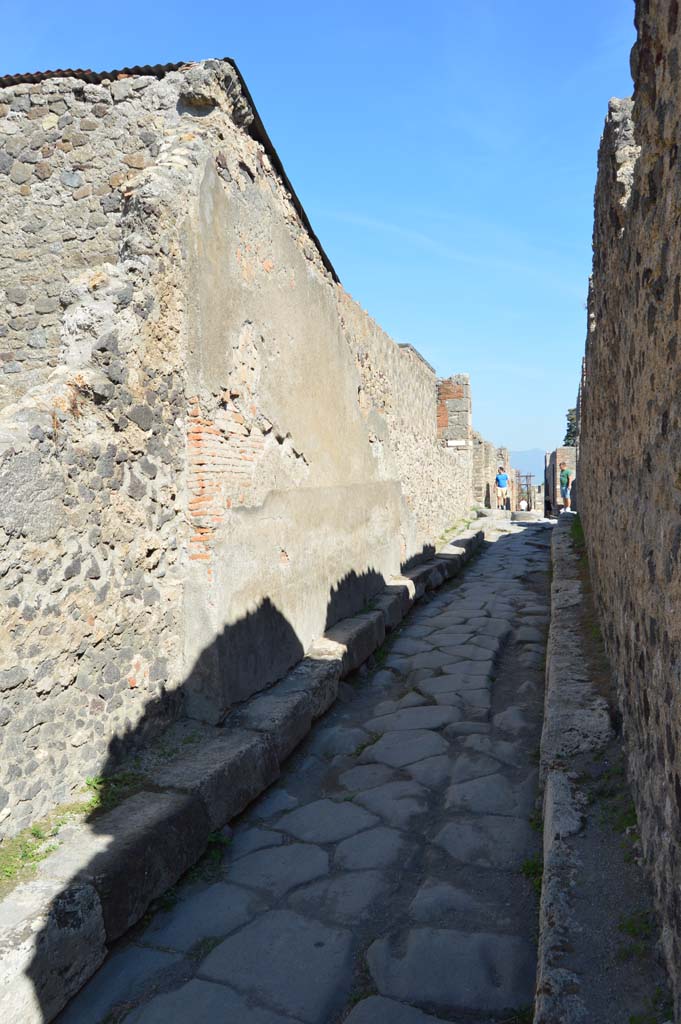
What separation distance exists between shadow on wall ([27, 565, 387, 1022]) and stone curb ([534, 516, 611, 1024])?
3.76 feet

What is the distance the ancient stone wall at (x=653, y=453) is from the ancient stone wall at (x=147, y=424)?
1.70 meters

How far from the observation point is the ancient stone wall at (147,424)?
2.32 metres

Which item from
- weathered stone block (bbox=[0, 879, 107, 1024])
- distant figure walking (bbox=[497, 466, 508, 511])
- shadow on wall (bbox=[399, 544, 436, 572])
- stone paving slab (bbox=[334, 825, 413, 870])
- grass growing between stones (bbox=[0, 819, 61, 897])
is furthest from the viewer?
distant figure walking (bbox=[497, 466, 508, 511])

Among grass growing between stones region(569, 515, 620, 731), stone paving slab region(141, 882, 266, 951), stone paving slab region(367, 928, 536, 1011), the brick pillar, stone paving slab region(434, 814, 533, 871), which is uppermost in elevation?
the brick pillar

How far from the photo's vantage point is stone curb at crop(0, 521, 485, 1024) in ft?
5.68

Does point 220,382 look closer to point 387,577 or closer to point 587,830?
point 587,830

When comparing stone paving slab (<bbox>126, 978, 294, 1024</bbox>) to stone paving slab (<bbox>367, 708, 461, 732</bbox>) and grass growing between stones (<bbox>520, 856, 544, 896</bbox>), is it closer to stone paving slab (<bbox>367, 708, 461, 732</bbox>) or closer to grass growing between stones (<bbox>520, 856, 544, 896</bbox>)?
grass growing between stones (<bbox>520, 856, 544, 896</bbox>)

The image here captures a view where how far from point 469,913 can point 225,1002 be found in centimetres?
74

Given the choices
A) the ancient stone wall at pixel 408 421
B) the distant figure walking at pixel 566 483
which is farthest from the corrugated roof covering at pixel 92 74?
the distant figure walking at pixel 566 483

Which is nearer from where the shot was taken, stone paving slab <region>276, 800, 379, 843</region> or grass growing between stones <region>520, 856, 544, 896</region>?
grass growing between stones <region>520, 856, 544, 896</region>

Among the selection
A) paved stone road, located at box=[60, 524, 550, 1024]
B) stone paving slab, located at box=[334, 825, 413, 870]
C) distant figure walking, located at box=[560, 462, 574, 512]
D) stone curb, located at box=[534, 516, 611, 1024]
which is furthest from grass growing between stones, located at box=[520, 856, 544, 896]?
distant figure walking, located at box=[560, 462, 574, 512]

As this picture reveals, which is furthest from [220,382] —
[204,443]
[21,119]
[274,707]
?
[21,119]

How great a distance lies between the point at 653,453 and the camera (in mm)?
1765

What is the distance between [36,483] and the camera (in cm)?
227
